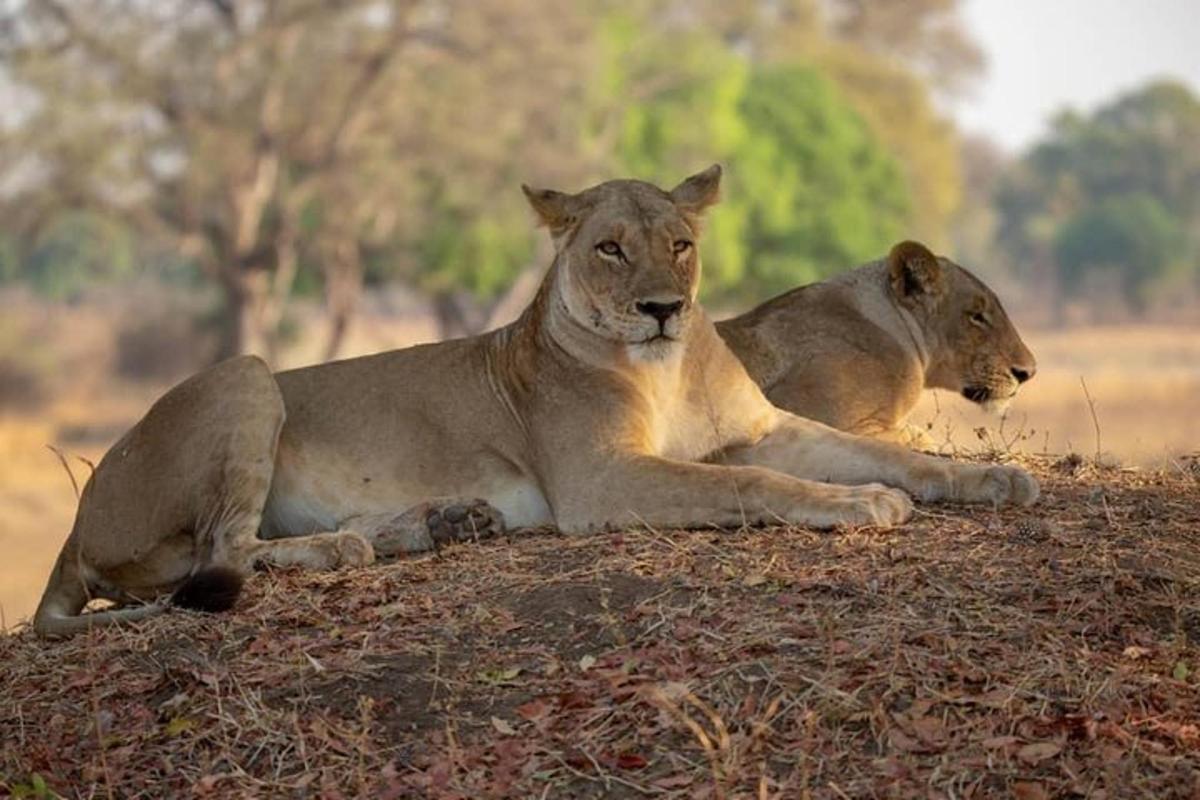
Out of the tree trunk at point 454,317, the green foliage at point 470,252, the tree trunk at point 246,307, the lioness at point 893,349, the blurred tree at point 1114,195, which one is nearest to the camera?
the lioness at point 893,349

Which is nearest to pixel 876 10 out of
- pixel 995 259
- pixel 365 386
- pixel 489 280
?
pixel 995 259

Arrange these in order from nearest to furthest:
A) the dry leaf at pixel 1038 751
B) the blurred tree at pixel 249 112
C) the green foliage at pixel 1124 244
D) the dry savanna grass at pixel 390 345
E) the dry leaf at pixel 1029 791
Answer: the dry leaf at pixel 1029 791 < the dry leaf at pixel 1038 751 < the dry savanna grass at pixel 390 345 < the blurred tree at pixel 249 112 < the green foliage at pixel 1124 244

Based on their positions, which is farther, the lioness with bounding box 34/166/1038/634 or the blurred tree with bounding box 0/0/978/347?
the blurred tree with bounding box 0/0/978/347

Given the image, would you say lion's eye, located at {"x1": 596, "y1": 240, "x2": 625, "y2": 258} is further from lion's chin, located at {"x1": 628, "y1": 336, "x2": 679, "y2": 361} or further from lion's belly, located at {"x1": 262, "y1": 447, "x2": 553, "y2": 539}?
lion's belly, located at {"x1": 262, "y1": 447, "x2": 553, "y2": 539}

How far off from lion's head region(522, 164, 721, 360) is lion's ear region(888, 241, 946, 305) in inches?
48.1

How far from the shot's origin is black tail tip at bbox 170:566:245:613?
525cm

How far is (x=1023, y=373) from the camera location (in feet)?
23.2

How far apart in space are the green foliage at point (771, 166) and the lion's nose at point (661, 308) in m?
29.6

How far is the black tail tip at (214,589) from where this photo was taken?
5.25 metres

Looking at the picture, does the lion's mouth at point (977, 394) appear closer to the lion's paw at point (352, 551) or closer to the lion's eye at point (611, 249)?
the lion's eye at point (611, 249)

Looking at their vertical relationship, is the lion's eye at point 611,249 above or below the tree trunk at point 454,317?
above

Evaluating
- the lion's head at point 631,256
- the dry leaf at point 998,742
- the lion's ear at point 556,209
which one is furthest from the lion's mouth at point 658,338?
the dry leaf at point 998,742

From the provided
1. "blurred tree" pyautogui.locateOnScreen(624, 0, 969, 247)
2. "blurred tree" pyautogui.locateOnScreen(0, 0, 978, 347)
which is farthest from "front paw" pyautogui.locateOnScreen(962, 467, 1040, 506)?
"blurred tree" pyautogui.locateOnScreen(624, 0, 969, 247)

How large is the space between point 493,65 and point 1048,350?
2007 cm
